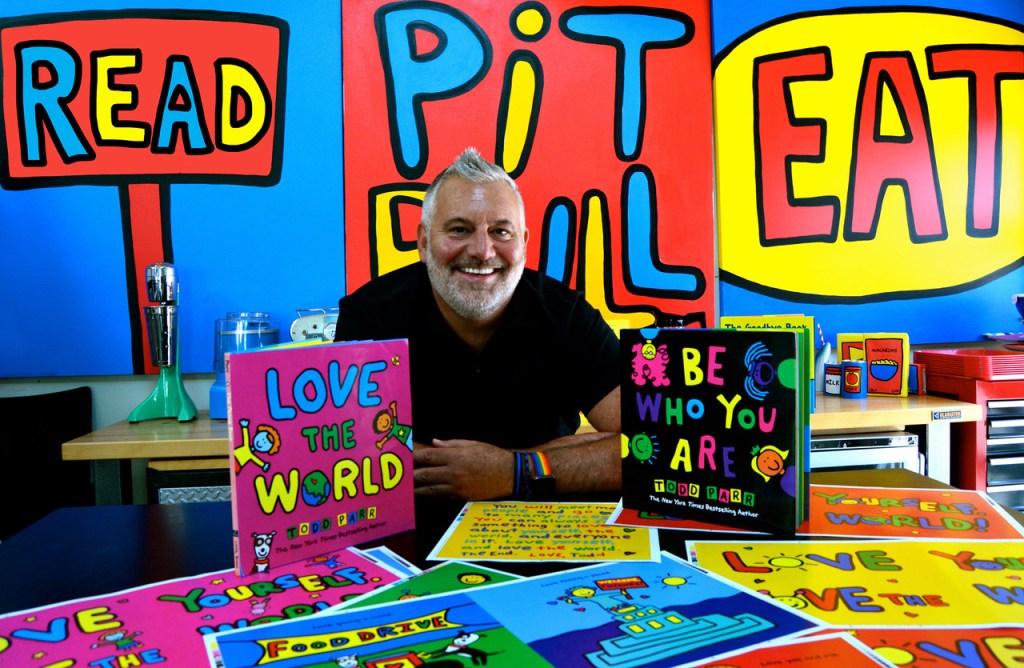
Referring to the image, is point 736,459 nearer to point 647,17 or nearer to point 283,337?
point 283,337

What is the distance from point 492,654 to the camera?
519 mm

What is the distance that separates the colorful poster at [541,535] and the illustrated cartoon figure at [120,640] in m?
0.28

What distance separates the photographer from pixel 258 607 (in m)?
0.62

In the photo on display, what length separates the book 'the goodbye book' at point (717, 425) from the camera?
0.79 meters

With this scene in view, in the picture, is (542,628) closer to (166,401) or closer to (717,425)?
(717,425)

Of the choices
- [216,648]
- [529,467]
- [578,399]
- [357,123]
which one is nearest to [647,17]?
[357,123]

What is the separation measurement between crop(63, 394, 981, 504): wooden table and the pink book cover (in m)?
1.06

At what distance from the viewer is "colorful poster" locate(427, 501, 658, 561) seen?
0.73 m

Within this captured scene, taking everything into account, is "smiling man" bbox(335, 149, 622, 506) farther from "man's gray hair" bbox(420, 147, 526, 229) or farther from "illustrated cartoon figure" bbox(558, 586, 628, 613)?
"illustrated cartoon figure" bbox(558, 586, 628, 613)

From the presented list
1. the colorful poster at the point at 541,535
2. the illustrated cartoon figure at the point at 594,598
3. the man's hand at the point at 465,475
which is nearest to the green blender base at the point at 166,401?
the man's hand at the point at 465,475

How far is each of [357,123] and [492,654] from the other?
6.50 feet

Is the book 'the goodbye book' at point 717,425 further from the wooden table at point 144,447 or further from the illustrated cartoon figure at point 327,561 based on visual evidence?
the wooden table at point 144,447

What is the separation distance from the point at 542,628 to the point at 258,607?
0.84 feet

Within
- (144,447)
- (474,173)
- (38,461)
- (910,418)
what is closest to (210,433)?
(144,447)
